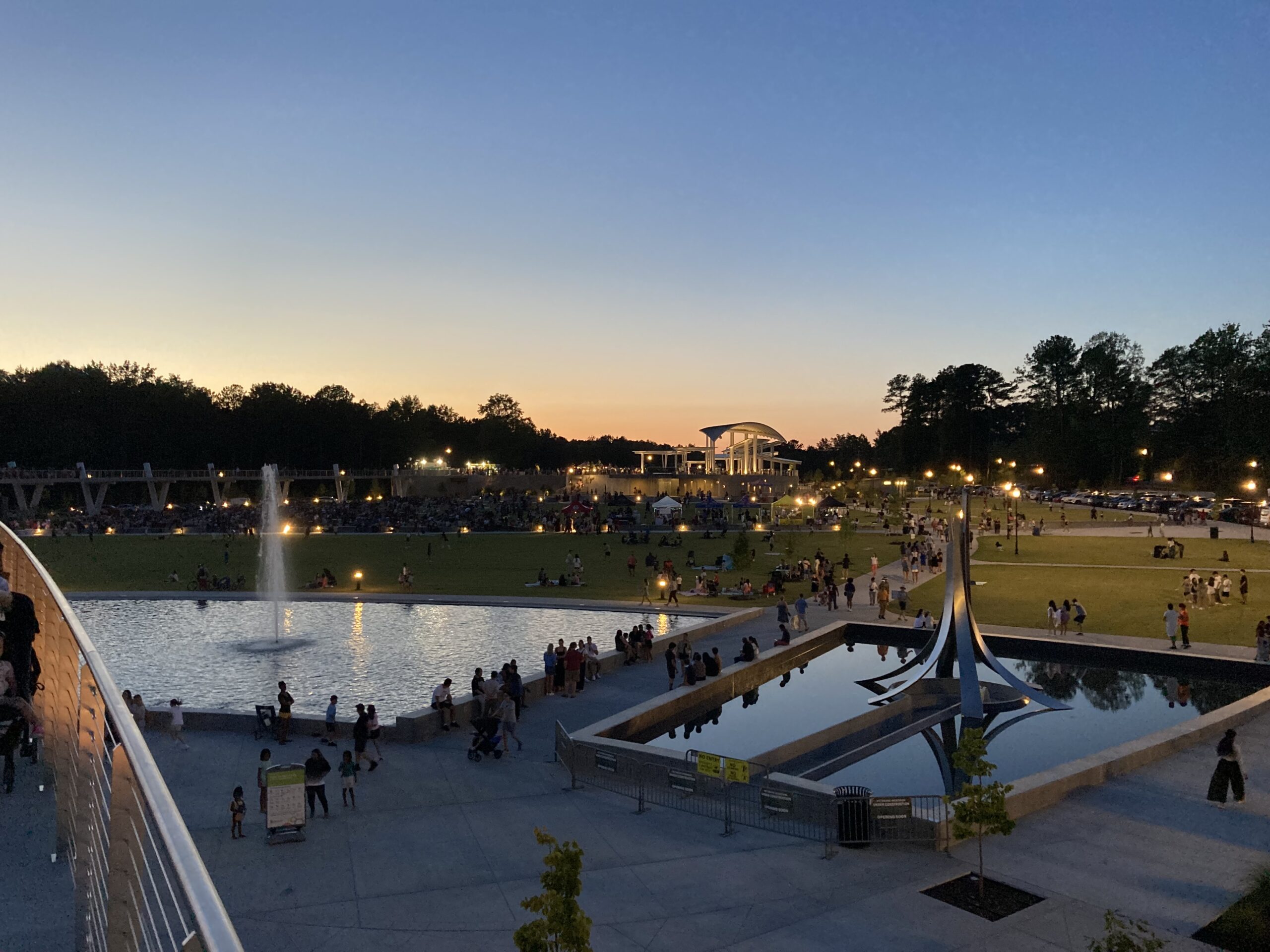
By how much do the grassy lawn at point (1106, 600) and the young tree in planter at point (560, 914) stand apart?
23403mm

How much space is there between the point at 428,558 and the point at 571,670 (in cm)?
2837

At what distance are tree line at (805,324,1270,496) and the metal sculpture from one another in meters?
60.2

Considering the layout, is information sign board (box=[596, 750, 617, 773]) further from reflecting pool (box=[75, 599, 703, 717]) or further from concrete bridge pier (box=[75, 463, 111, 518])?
concrete bridge pier (box=[75, 463, 111, 518])

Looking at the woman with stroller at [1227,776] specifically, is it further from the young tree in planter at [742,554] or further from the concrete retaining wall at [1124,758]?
the young tree in planter at [742,554]

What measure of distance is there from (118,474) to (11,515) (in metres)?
18.3

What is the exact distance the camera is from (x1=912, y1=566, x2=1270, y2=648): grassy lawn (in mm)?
26750

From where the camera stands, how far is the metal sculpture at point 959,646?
2070 cm

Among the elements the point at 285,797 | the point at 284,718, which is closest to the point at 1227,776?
the point at 285,797

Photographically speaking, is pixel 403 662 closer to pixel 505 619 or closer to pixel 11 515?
pixel 505 619

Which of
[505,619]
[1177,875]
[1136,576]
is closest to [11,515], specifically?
[505,619]

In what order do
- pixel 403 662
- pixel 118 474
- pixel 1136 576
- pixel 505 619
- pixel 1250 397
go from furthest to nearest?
pixel 118 474 → pixel 1250 397 → pixel 1136 576 → pixel 505 619 → pixel 403 662

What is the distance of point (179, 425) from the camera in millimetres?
111625

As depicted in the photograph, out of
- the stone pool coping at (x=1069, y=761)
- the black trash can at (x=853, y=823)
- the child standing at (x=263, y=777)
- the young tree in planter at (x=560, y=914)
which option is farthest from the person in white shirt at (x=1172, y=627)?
the child standing at (x=263, y=777)

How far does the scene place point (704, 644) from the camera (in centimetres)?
2581
